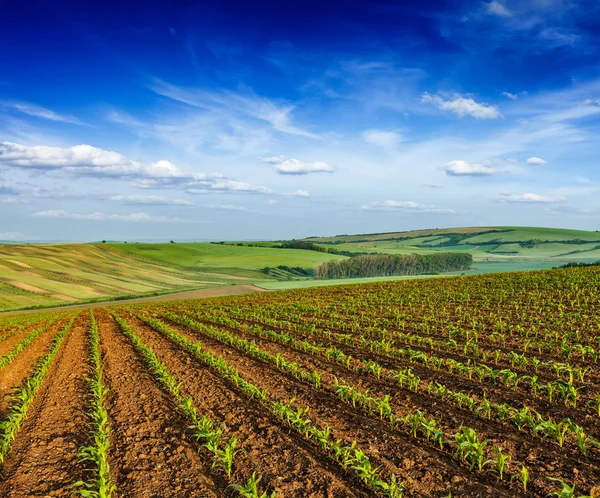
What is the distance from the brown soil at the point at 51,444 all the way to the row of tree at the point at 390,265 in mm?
107915

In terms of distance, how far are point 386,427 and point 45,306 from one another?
226ft

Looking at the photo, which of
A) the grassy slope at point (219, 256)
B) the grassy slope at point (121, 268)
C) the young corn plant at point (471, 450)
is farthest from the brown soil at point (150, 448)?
the grassy slope at point (219, 256)

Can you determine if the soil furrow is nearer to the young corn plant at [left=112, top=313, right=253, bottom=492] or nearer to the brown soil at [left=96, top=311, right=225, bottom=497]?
the young corn plant at [left=112, top=313, right=253, bottom=492]

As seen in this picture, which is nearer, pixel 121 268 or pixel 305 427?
pixel 305 427

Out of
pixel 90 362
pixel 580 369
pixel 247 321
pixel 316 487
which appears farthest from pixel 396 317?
pixel 316 487

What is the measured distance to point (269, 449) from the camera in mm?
8516

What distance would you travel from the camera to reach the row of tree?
12256cm

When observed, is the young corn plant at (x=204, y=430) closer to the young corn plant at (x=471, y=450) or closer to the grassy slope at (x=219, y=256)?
the young corn plant at (x=471, y=450)

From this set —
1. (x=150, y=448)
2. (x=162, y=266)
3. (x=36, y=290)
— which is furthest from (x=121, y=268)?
(x=150, y=448)

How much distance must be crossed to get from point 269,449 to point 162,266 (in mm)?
113012

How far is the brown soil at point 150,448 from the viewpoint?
7324 mm

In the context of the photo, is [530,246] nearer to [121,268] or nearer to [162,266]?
[162,266]

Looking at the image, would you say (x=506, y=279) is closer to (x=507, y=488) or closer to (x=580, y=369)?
(x=580, y=369)

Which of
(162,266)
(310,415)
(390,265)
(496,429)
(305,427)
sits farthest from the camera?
(390,265)
